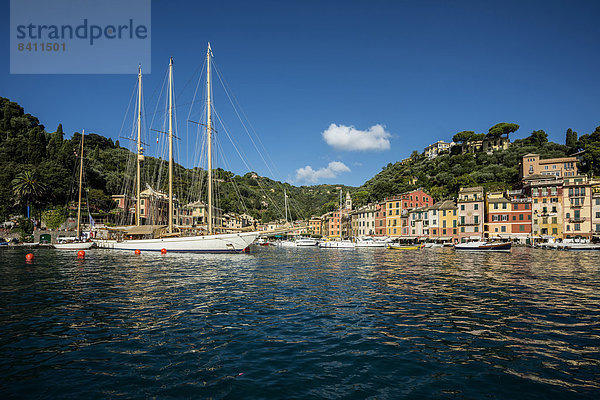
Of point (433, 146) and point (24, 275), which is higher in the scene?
point (433, 146)

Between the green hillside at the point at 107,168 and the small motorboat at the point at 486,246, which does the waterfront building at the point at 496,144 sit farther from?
the small motorboat at the point at 486,246

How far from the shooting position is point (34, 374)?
8383 millimetres

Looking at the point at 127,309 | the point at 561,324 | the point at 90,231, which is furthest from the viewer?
the point at 90,231

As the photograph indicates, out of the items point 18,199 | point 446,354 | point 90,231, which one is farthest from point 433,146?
point 446,354

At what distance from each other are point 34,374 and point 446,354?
11.1 metres

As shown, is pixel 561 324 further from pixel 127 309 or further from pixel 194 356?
pixel 127 309

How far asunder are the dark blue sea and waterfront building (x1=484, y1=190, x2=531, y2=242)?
240 ft

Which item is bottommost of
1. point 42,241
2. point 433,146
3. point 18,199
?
point 42,241

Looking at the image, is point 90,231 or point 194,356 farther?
point 90,231

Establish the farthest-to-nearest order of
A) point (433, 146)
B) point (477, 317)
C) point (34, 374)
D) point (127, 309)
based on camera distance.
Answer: point (433, 146) → point (127, 309) → point (477, 317) → point (34, 374)

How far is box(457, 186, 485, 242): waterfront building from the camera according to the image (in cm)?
8769

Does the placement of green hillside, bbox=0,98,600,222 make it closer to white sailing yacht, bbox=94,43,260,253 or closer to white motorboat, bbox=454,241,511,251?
white sailing yacht, bbox=94,43,260,253

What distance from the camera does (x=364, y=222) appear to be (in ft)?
394

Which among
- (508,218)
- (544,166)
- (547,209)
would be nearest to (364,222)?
(508,218)
